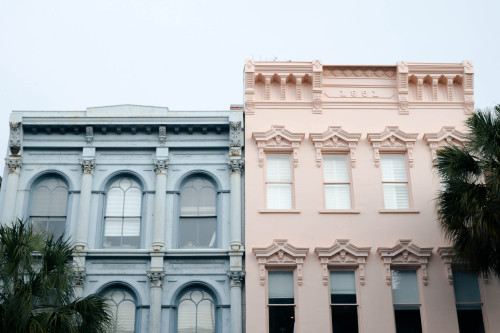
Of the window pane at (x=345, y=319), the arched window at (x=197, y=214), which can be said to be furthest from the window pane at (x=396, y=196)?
the arched window at (x=197, y=214)

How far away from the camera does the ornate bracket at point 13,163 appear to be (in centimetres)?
2130

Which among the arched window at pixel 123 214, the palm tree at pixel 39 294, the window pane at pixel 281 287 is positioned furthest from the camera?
the arched window at pixel 123 214

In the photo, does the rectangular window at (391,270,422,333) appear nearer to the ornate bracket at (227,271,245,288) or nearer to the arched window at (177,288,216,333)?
the ornate bracket at (227,271,245,288)

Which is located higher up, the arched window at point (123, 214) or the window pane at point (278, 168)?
the window pane at point (278, 168)

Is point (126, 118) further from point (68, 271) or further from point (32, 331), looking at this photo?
point (32, 331)

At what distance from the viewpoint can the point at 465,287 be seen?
20.4 meters

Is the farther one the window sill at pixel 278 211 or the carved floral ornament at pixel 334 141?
the carved floral ornament at pixel 334 141

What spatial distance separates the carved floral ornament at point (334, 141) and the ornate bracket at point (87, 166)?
7133 millimetres

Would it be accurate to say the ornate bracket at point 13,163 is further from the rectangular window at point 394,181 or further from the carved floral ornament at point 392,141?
the rectangular window at point 394,181

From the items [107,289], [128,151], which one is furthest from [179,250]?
[128,151]

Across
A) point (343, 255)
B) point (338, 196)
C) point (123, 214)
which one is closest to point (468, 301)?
point (343, 255)

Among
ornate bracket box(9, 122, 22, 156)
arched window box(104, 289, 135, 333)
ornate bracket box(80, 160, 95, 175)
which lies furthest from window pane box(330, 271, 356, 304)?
ornate bracket box(9, 122, 22, 156)

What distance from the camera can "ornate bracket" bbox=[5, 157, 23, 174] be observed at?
69.9 ft

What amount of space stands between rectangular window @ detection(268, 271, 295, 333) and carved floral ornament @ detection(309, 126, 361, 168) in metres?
4.16
